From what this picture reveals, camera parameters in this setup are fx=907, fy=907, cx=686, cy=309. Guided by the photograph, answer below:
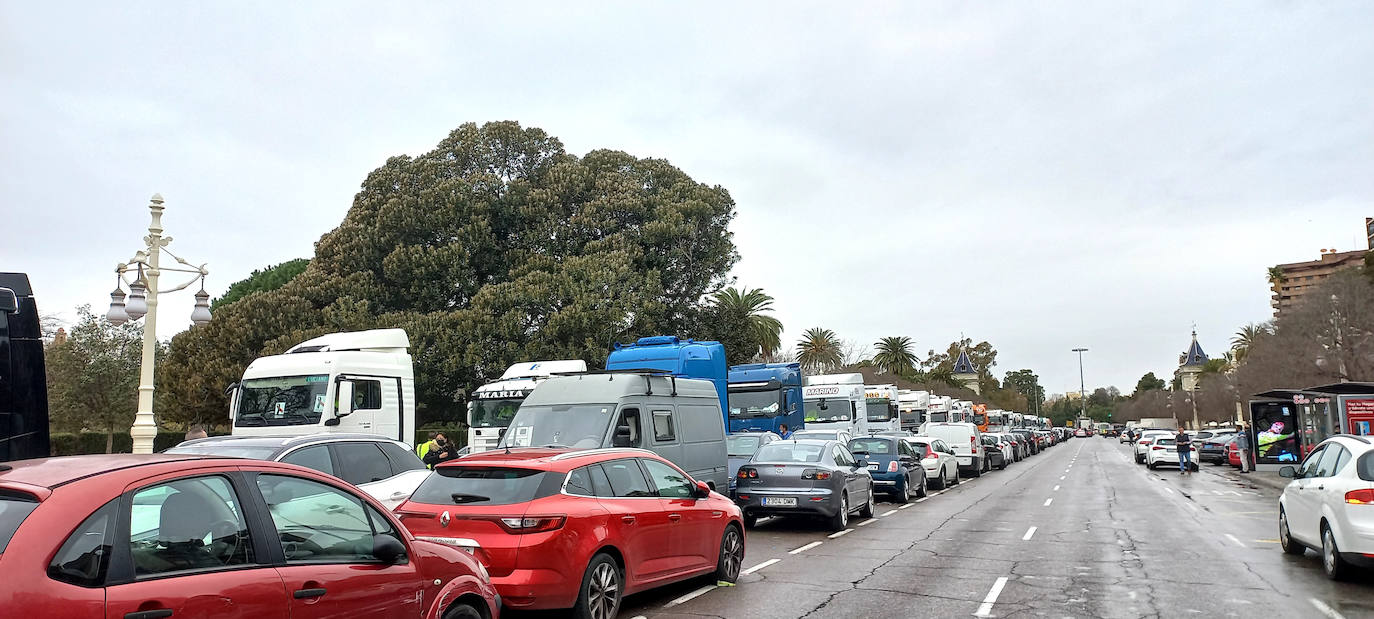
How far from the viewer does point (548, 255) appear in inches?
1458

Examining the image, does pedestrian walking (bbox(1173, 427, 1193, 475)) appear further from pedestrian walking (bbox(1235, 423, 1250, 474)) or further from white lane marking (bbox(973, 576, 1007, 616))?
white lane marking (bbox(973, 576, 1007, 616))

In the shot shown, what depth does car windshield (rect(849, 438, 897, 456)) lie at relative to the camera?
2123 centimetres

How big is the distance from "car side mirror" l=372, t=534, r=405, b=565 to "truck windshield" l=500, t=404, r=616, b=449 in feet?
22.8

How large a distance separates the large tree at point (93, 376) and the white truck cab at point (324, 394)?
22.0 m

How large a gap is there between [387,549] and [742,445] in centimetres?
1345

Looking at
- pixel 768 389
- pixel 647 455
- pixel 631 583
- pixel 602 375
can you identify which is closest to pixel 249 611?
pixel 631 583

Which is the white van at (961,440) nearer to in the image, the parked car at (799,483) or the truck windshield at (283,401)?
the parked car at (799,483)

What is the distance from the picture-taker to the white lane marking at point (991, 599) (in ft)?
27.3

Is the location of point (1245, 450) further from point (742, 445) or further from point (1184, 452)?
point (742, 445)

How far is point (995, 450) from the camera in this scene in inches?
1547

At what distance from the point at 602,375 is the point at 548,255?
24.8 metres

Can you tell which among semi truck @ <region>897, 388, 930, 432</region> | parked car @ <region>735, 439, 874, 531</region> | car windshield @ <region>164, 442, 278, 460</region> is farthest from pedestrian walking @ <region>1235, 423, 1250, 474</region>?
car windshield @ <region>164, 442, 278, 460</region>

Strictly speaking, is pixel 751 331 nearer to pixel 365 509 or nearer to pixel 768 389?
pixel 768 389

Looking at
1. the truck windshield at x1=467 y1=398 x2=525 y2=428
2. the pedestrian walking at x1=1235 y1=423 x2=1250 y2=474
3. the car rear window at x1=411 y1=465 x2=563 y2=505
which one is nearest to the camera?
the car rear window at x1=411 y1=465 x2=563 y2=505
